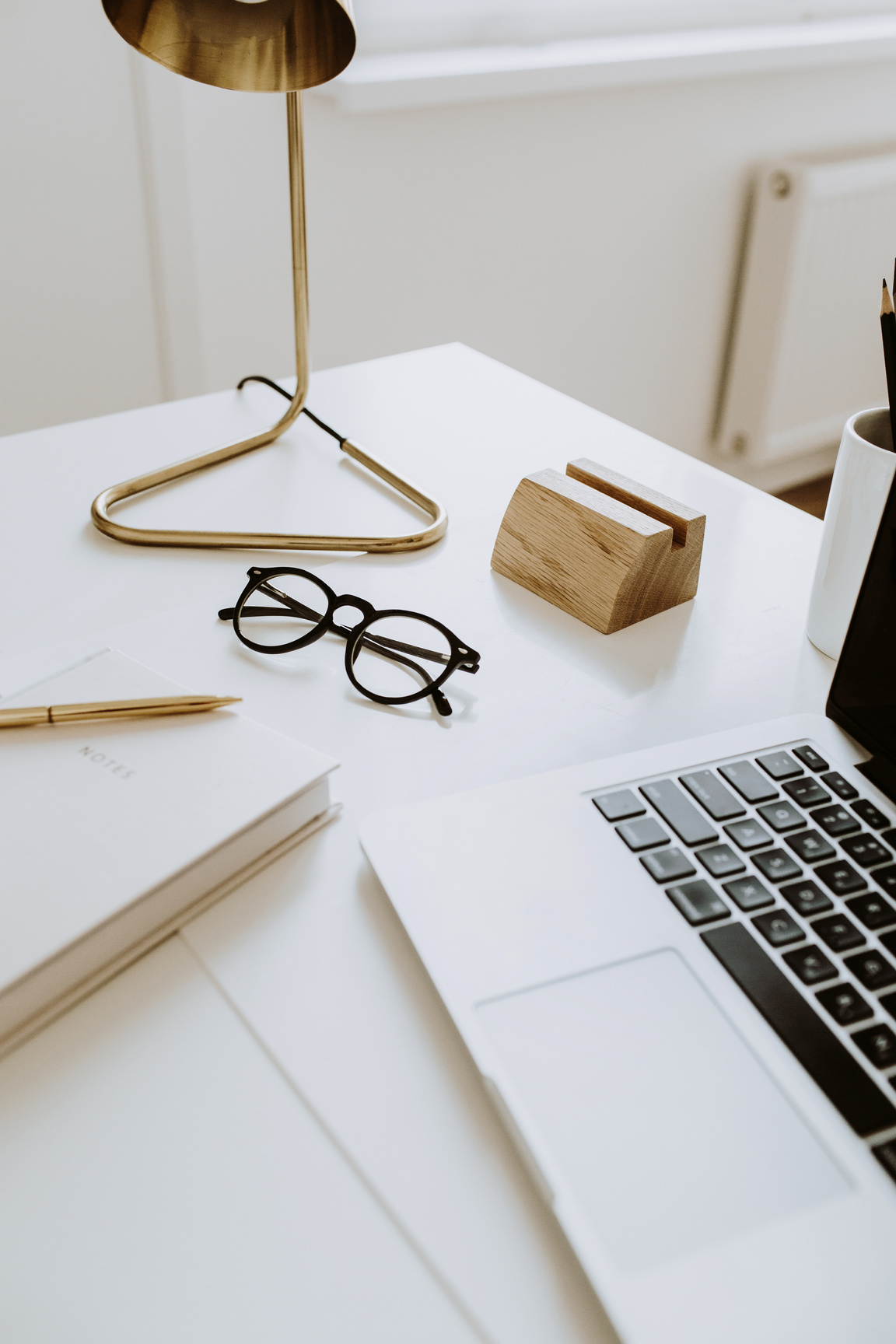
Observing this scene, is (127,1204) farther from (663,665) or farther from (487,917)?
(663,665)

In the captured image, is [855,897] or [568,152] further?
[568,152]

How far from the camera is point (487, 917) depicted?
424 millimetres

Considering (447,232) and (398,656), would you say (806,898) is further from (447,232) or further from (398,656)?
(447,232)

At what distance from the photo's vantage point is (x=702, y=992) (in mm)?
391

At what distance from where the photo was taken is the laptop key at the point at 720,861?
1.43 feet

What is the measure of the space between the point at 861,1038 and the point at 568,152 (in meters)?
1.70

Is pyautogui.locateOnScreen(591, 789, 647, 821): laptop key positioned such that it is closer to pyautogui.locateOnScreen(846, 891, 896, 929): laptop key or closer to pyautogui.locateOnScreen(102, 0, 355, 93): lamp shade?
pyautogui.locateOnScreen(846, 891, 896, 929): laptop key

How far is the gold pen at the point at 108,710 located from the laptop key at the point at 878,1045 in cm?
31

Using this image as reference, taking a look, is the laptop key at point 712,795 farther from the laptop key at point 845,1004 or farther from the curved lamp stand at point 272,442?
the curved lamp stand at point 272,442

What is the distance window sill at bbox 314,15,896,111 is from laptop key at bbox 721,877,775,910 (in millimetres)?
1355

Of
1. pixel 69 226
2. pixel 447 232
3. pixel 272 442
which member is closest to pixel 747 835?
pixel 272 442

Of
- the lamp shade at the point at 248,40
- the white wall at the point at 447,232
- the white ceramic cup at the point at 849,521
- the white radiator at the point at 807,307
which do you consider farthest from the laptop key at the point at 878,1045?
the white radiator at the point at 807,307

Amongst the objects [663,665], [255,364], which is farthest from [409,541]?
[255,364]

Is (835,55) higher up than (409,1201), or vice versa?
(835,55)
